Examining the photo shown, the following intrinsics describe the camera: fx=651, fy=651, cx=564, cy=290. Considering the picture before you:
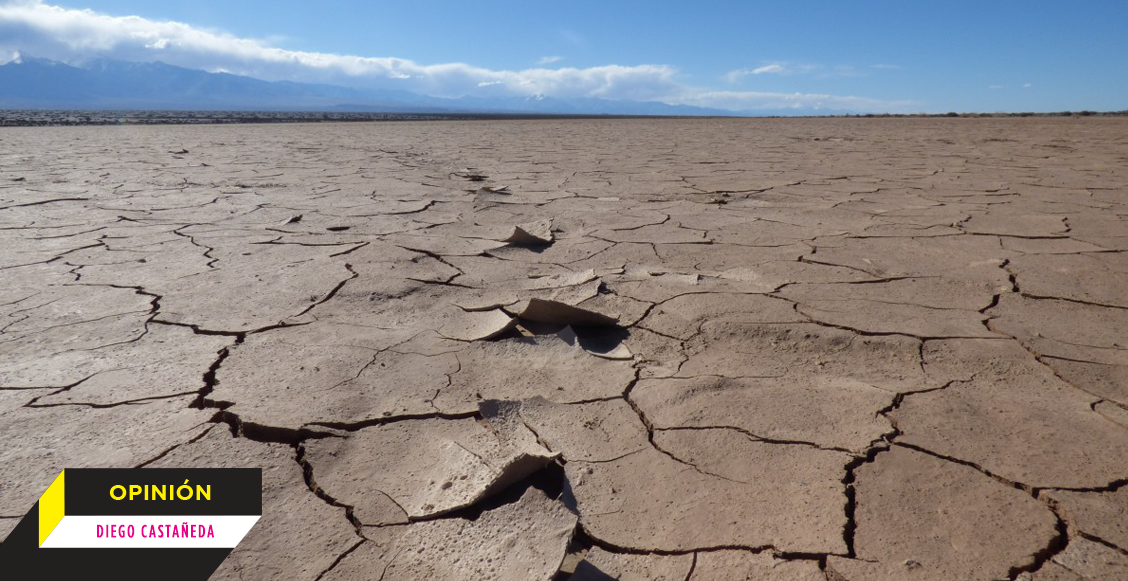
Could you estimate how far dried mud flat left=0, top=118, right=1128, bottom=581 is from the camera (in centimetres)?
90

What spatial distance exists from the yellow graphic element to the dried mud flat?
0.02 m

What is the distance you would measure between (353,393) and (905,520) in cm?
100

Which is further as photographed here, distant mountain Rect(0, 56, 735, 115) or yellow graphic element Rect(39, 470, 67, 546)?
distant mountain Rect(0, 56, 735, 115)

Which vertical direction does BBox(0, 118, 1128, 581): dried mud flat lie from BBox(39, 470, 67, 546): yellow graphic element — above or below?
above

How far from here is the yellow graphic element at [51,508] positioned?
926mm

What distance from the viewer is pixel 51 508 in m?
0.96

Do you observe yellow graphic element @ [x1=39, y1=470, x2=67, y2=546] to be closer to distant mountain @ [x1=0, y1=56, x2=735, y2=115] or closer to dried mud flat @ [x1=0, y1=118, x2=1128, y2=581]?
dried mud flat @ [x1=0, y1=118, x2=1128, y2=581]
